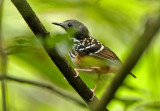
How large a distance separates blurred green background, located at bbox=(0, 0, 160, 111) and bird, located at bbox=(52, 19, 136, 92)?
11cm

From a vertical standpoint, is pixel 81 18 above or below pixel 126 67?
below

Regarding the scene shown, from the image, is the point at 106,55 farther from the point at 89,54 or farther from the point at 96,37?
the point at 96,37

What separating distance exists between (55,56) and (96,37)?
6.69 ft

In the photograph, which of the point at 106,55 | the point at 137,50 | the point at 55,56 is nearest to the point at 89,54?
the point at 106,55

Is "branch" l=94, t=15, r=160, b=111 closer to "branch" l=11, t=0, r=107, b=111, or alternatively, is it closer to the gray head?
"branch" l=11, t=0, r=107, b=111

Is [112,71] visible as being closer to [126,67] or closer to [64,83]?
[64,83]

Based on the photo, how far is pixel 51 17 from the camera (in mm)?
5492

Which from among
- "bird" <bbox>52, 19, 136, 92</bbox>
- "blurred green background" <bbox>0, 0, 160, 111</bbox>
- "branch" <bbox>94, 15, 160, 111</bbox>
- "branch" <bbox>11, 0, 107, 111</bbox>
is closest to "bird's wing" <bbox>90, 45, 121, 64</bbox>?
"bird" <bbox>52, 19, 136, 92</bbox>

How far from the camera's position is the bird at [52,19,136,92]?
3434 mm

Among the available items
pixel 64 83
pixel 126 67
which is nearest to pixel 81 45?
pixel 64 83

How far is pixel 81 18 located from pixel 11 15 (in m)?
0.99

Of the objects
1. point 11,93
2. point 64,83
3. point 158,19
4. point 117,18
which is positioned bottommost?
point 11,93

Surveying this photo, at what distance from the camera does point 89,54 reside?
3.72m

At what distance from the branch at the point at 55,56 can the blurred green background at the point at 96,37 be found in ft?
0.18
